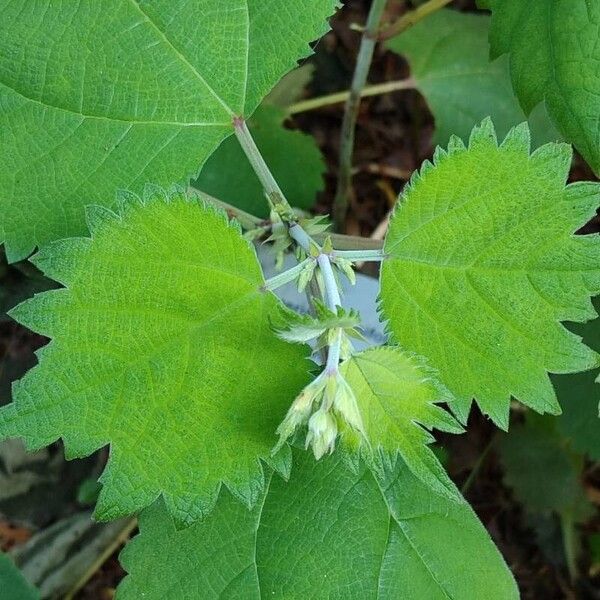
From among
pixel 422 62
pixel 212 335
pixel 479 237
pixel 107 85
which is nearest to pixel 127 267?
pixel 212 335

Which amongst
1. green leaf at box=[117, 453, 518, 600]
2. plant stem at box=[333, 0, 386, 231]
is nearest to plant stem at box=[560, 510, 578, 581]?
green leaf at box=[117, 453, 518, 600]

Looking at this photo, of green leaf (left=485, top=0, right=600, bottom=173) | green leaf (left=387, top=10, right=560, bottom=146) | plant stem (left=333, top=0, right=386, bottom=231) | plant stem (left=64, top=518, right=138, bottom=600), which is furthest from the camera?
plant stem (left=64, top=518, right=138, bottom=600)

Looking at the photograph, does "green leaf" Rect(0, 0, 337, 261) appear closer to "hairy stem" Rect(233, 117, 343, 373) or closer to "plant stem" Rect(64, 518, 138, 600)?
"hairy stem" Rect(233, 117, 343, 373)

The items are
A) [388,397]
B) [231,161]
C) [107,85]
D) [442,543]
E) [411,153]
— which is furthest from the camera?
[411,153]

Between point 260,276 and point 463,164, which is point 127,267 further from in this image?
point 463,164

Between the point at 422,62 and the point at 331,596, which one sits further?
the point at 422,62

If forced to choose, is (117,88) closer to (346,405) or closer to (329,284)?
(329,284)
